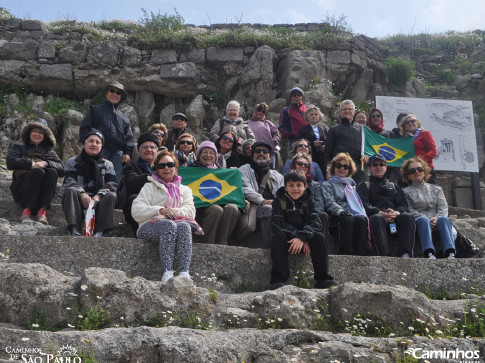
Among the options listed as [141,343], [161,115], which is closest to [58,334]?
[141,343]

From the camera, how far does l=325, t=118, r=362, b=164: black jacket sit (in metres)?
9.27

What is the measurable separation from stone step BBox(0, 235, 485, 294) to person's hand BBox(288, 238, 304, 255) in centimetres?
24

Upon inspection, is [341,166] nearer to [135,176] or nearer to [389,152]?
[389,152]

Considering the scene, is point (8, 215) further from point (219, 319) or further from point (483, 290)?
point (483, 290)

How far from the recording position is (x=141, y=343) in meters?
3.88

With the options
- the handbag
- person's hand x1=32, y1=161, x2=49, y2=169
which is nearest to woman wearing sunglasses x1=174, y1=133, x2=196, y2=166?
person's hand x1=32, y1=161, x2=49, y2=169

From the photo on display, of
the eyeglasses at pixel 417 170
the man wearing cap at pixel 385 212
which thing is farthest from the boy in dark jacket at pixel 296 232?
the eyeglasses at pixel 417 170

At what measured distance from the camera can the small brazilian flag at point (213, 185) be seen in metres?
7.12

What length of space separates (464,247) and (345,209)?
1531 millimetres

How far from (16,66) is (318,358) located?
11827mm

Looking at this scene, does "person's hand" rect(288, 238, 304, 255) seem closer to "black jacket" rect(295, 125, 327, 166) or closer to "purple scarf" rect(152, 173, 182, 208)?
"purple scarf" rect(152, 173, 182, 208)

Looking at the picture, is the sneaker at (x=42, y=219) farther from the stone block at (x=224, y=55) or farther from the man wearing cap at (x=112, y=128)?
the stone block at (x=224, y=55)

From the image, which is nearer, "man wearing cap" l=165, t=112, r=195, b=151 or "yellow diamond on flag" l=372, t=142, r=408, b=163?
"man wearing cap" l=165, t=112, r=195, b=151

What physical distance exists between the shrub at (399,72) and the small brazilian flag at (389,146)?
18.5 feet
